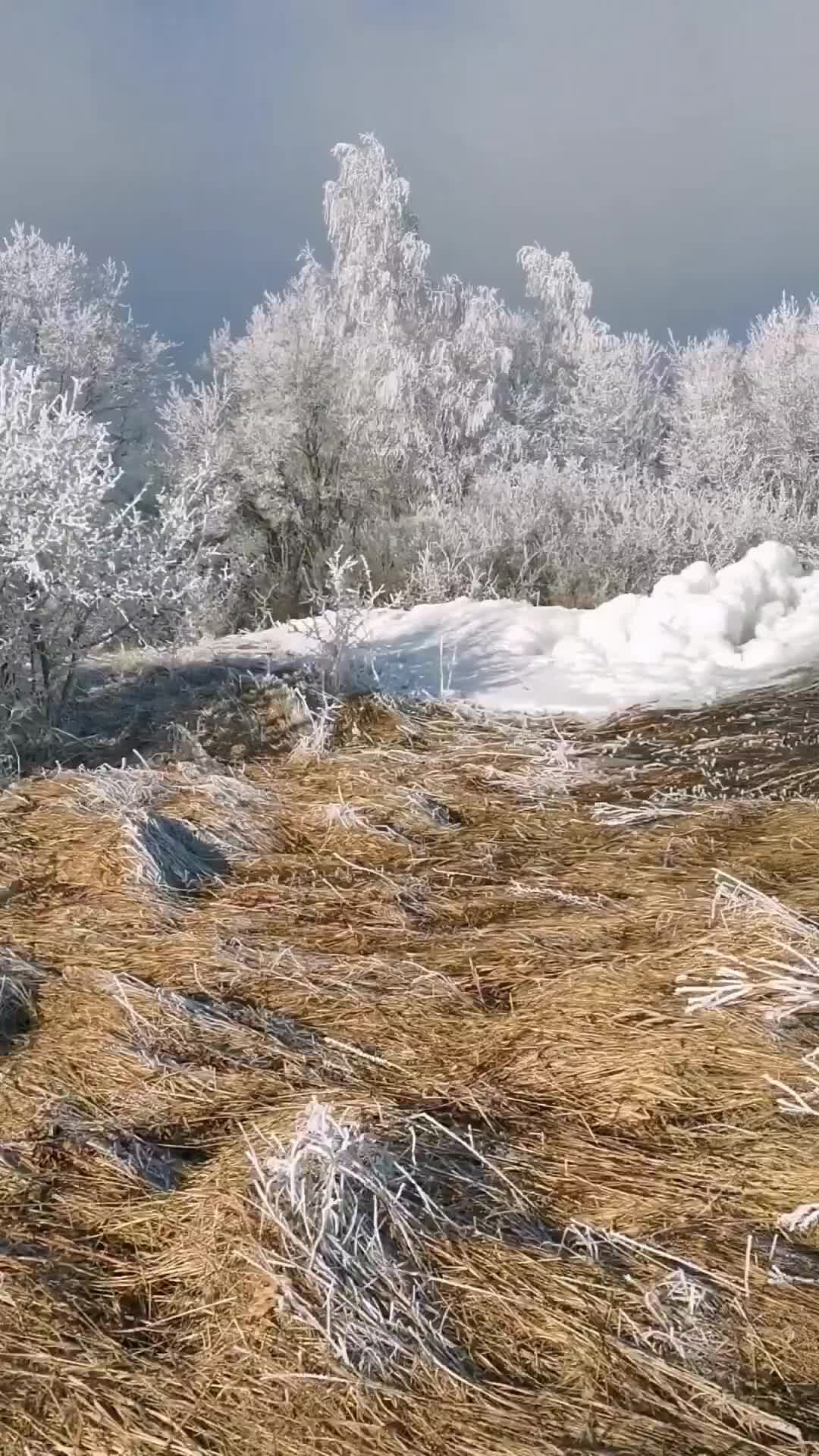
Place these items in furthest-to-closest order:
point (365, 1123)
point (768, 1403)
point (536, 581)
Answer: point (536, 581) < point (365, 1123) < point (768, 1403)

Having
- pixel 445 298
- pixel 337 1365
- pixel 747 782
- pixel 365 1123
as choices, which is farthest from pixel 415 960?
pixel 445 298

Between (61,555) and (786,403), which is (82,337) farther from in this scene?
(61,555)

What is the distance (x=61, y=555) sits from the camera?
496cm

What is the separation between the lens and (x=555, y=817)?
381 centimetres

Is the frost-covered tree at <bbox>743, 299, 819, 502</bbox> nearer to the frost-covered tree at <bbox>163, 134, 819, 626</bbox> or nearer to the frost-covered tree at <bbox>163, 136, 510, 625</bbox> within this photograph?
the frost-covered tree at <bbox>163, 134, 819, 626</bbox>

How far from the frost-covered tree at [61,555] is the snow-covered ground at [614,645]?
92 cm

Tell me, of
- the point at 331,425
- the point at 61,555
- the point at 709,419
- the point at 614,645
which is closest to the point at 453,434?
the point at 331,425

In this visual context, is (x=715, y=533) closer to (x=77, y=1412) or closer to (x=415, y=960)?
(x=415, y=960)

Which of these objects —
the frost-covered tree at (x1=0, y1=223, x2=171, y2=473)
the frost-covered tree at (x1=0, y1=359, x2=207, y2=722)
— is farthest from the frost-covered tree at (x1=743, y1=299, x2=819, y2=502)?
the frost-covered tree at (x1=0, y1=359, x2=207, y2=722)

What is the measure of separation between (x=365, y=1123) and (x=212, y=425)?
15227 mm

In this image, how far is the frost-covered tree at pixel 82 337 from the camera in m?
18.6

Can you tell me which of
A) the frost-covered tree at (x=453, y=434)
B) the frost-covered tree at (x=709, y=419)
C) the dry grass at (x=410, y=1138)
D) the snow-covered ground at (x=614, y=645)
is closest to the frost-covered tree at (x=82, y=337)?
the frost-covered tree at (x=453, y=434)

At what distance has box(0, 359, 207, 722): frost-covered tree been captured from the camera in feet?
16.0

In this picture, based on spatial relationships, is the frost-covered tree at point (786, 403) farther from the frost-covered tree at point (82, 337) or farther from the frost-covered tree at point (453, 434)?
the frost-covered tree at point (82, 337)
